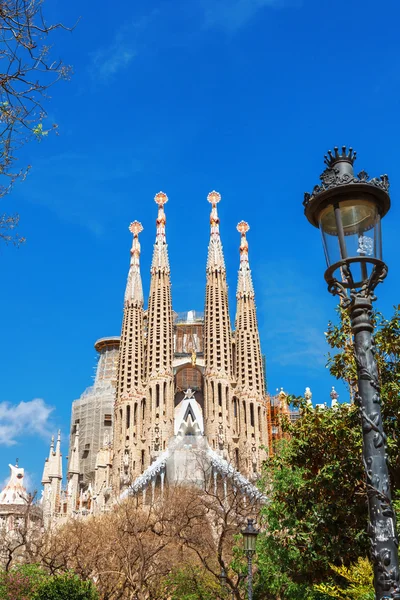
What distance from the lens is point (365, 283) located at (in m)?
5.30

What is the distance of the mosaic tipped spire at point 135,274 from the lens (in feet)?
187

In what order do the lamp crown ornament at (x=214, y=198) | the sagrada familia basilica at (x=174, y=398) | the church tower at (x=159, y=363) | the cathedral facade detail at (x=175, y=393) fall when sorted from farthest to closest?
1. the lamp crown ornament at (x=214, y=198)
2. the church tower at (x=159, y=363)
3. the cathedral facade detail at (x=175, y=393)
4. the sagrada familia basilica at (x=174, y=398)

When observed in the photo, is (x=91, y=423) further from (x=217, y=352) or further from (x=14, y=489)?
(x=217, y=352)

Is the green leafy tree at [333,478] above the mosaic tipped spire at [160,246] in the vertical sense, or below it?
below

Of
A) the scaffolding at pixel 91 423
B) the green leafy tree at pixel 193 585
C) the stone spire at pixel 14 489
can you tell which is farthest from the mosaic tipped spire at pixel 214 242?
the green leafy tree at pixel 193 585

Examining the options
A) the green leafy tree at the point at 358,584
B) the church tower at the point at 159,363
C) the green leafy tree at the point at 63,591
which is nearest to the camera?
the green leafy tree at the point at 358,584

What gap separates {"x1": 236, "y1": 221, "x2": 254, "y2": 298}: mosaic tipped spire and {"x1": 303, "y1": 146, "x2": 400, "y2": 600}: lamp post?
5075 centimetres

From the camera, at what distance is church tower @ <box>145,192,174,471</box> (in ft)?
164

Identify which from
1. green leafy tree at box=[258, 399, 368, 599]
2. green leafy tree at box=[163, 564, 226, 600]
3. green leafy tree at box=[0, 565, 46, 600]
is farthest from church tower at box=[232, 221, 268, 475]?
green leafy tree at box=[258, 399, 368, 599]

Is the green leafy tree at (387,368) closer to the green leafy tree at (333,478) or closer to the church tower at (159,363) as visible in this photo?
the green leafy tree at (333,478)

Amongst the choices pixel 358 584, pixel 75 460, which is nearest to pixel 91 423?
pixel 75 460

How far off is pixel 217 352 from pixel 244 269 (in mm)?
8820

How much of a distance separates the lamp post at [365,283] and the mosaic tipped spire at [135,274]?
51.4 meters

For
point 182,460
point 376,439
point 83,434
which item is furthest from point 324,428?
point 83,434
